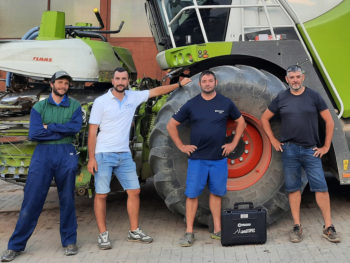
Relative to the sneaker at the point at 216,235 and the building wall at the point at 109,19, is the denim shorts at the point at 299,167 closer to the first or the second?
the sneaker at the point at 216,235

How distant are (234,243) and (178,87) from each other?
5.89 ft

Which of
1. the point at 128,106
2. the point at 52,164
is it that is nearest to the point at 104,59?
the point at 128,106

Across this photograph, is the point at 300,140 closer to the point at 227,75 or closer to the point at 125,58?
the point at 227,75

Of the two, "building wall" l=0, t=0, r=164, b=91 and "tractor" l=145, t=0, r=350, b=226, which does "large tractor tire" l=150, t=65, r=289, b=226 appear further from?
"building wall" l=0, t=0, r=164, b=91

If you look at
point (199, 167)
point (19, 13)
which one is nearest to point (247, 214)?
point (199, 167)

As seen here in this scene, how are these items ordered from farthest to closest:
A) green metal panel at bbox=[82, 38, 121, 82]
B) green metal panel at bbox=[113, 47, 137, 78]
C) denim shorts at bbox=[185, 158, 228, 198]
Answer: green metal panel at bbox=[113, 47, 137, 78] → green metal panel at bbox=[82, 38, 121, 82] → denim shorts at bbox=[185, 158, 228, 198]

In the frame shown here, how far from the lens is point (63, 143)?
4.95 m

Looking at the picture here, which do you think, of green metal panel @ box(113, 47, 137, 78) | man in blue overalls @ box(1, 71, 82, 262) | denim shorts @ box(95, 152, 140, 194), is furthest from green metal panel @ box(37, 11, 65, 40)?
denim shorts @ box(95, 152, 140, 194)

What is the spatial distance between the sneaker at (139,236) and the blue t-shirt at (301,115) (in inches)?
69.7

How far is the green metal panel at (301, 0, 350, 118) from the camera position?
18.5 feet

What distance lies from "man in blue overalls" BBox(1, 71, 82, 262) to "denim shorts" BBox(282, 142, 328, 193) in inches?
86.3

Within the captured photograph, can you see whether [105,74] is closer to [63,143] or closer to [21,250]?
[63,143]

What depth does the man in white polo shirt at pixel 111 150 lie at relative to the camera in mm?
5039

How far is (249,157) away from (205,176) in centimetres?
70
